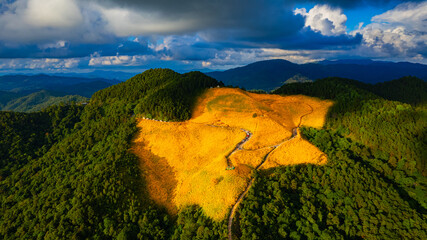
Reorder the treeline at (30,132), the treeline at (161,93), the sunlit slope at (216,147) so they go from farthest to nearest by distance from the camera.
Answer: the treeline at (30,132) → the treeline at (161,93) → the sunlit slope at (216,147)

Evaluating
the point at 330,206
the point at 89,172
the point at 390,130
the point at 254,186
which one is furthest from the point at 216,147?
the point at 390,130

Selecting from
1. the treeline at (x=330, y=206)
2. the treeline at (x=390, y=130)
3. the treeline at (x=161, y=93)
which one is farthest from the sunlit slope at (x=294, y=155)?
the treeline at (x=161, y=93)

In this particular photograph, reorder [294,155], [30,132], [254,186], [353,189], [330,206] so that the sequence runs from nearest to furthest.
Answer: [330,206] → [254,186] → [353,189] → [294,155] → [30,132]

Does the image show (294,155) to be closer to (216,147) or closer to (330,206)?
(330,206)

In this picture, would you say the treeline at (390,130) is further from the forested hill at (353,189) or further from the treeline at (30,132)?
the treeline at (30,132)

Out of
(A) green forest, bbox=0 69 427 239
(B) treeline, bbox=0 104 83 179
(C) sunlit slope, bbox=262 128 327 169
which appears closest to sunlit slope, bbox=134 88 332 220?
(C) sunlit slope, bbox=262 128 327 169

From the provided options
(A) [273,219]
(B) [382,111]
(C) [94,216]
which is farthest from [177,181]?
(B) [382,111]
